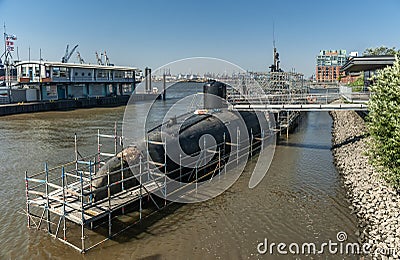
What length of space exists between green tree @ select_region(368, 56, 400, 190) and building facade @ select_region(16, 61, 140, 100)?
55.0 m

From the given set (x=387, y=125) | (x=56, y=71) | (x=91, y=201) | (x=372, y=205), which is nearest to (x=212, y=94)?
(x=387, y=125)

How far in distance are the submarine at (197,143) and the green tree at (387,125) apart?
8528 mm

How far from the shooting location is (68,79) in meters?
63.0

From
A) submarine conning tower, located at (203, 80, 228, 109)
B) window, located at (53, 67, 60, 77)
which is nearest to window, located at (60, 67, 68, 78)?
window, located at (53, 67, 60, 77)

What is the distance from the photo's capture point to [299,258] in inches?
474

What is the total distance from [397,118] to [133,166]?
36.3 feet

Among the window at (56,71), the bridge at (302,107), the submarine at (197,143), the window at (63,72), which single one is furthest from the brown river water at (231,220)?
the window at (63,72)

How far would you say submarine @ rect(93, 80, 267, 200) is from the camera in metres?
15.1

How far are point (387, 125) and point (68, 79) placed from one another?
59144mm

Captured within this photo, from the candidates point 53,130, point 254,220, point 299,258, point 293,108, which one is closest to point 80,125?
point 53,130

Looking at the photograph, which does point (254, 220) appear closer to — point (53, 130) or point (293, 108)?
point (293, 108)

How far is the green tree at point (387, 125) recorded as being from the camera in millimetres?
13695

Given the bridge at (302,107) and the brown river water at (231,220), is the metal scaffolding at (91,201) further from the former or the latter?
the bridge at (302,107)

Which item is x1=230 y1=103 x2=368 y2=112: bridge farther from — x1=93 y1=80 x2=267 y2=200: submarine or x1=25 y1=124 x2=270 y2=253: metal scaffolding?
x1=25 y1=124 x2=270 y2=253: metal scaffolding
